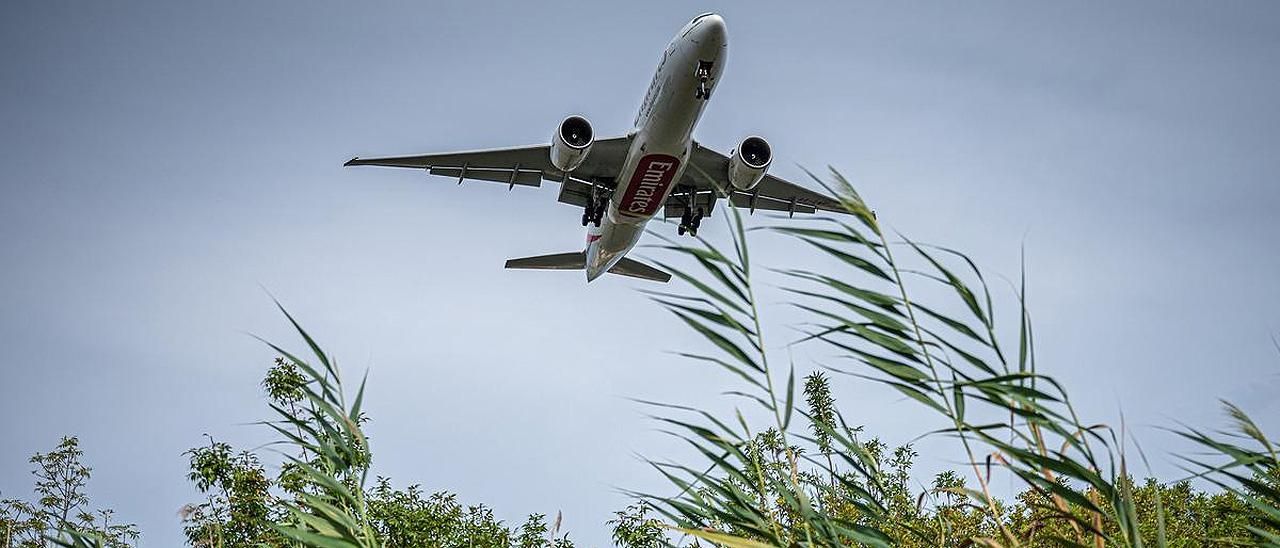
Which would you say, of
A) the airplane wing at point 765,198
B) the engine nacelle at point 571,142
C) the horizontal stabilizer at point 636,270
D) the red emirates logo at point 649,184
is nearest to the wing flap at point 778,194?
the airplane wing at point 765,198

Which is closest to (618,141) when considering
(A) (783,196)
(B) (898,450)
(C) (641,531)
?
(A) (783,196)

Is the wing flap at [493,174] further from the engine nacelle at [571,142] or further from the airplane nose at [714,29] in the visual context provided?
the airplane nose at [714,29]

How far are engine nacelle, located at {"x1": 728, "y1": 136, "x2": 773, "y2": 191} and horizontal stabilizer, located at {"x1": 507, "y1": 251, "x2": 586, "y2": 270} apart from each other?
7.42m

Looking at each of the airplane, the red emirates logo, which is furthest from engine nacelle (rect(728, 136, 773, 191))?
the red emirates logo

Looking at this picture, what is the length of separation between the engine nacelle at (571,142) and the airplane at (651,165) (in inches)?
0.8

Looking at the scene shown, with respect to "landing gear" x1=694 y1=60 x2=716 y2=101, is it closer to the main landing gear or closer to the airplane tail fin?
the main landing gear

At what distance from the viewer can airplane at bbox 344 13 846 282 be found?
19.4m

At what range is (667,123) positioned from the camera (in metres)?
20.1

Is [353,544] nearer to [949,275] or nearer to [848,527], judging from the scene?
[848,527]

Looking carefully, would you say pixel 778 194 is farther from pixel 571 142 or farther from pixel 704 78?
pixel 704 78

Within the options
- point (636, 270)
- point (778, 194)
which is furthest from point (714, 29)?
point (636, 270)

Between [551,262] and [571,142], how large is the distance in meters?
8.35

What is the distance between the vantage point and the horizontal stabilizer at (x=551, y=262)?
29.4m

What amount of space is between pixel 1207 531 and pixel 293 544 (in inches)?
158
